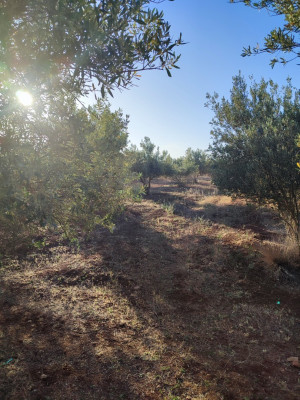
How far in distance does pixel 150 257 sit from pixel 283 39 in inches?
336

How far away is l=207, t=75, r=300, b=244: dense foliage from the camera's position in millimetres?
8344

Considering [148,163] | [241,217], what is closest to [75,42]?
[241,217]

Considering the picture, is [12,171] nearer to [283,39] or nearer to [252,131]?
[283,39]

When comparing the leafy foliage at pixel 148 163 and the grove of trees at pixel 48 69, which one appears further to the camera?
the leafy foliage at pixel 148 163

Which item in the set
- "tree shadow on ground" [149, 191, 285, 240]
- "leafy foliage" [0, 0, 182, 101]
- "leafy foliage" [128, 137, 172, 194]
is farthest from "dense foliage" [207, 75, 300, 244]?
"leafy foliage" [128, 137, 172, 194]

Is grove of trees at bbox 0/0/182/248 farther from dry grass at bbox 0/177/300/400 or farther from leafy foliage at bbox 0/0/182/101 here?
dry grass at bbox 0/177/300/400

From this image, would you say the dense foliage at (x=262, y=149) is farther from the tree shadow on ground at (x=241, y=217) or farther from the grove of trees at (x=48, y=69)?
the grove of trees at (x=48, y=69)

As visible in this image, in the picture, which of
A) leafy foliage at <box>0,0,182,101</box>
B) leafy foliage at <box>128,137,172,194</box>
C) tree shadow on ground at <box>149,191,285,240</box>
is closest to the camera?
leafy foliage at <box>0,0,182,101</box>

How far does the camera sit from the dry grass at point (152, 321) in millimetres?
4219

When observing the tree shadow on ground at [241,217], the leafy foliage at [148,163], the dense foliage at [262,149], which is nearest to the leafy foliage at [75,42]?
the dense foliage at [262,149]

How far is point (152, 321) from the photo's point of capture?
20.6 feet

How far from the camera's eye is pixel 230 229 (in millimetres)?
12672

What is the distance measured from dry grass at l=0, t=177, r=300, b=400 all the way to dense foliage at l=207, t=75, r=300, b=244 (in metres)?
2.14

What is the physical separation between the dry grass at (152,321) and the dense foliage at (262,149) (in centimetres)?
214
